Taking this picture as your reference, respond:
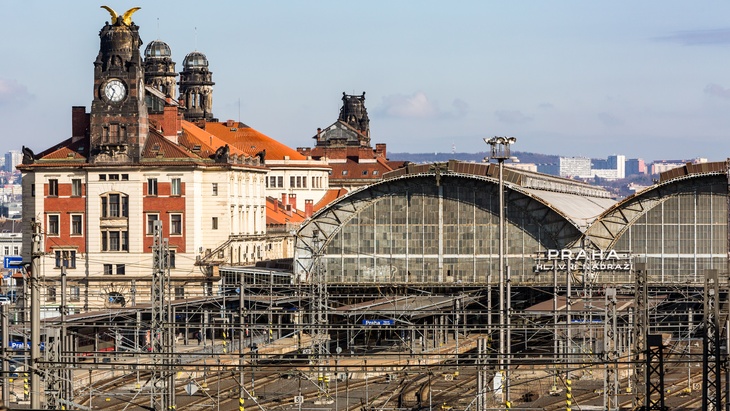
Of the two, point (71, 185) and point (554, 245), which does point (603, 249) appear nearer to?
point (554, 245)

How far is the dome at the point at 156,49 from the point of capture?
7687 inches

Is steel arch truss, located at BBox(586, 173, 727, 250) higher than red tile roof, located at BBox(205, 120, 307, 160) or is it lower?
lower

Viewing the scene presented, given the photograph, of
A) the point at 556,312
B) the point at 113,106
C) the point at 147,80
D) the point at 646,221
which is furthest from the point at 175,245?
the point at 147,80

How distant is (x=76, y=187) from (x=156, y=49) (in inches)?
3129

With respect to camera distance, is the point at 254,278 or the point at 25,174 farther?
the point at 25,174

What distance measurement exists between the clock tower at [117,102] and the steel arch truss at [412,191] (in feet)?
54.1

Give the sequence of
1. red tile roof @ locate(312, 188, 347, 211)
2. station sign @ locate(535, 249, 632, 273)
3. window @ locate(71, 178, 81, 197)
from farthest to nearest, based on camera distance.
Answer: red tile roof @ locate(312, 188, 347, 211), window @ locate(71, 178, 81, 197), station sign @ locate(535, 249, 632, 273)

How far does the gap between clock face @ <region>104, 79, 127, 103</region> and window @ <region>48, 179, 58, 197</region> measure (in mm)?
7154

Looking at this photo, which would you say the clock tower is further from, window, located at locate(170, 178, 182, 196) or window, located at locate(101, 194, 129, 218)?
window, located at locate(170, 178, 182, 196)

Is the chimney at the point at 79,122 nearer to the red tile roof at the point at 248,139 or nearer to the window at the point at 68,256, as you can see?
the window at the point at 68,256

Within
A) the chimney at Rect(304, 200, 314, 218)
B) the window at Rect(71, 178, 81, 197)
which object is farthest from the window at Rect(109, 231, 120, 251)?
the chimney at Rect(304, 200, 314, 218)

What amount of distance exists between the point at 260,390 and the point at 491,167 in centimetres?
3109

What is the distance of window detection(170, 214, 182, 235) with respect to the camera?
383 feet

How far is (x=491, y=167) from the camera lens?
349ft
